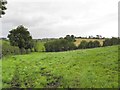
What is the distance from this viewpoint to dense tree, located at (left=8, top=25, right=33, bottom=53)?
121m

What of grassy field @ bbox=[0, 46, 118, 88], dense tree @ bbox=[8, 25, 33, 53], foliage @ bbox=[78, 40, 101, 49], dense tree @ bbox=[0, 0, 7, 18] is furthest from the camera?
foliage @ bbox=[78, 40, 101, 49]

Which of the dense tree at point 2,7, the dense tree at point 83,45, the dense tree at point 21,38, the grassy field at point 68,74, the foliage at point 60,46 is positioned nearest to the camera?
the grassy field at point 68,74

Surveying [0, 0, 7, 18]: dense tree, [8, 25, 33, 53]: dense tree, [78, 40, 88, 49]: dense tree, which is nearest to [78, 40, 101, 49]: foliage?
[78, 40, 88, 49]: dense tree

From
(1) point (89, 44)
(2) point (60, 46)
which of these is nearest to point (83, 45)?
(1) point (89, 44)

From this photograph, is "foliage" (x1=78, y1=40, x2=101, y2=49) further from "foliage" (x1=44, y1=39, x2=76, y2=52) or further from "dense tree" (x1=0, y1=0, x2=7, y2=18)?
"dense tree" (x1=0, y1=0, x2=7, y2=18)

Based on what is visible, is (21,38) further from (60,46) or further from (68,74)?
(68,74)

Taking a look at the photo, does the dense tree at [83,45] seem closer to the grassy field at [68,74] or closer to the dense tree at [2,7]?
the dense tree at [2,7]

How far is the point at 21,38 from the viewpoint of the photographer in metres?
122

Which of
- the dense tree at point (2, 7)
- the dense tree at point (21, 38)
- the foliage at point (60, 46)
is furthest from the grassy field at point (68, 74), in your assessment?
the dense tree at point (21, 38)

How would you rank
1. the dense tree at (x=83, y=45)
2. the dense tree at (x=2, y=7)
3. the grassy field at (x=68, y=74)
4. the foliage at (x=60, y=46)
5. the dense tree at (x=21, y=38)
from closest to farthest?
the grassy field at (x=68, y=74) → the dense tree at (x=2, y=7) → the foliage at (x=60, y=46) → the dense tree at (x=21, y=38) → the dense tree at (x=83, y=45)

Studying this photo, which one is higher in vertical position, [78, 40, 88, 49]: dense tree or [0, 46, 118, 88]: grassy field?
[78, 40, 88, 49]: dense tree

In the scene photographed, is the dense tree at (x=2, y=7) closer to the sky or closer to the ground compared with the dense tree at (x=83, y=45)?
closer to the sky

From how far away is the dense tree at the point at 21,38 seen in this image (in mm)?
121000

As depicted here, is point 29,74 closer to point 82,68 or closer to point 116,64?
point 82,68
